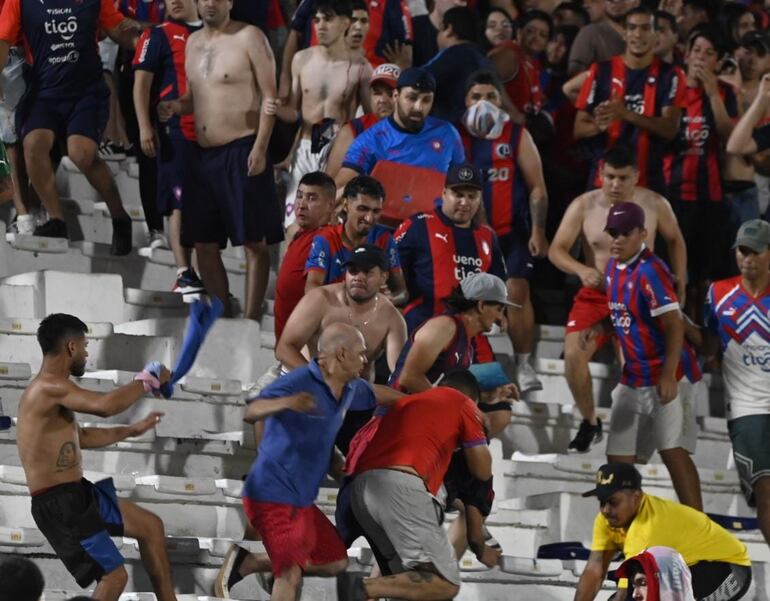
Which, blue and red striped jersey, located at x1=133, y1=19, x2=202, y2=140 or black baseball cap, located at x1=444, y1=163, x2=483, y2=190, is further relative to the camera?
blue and red striped jersey, located at x1=133, y1=19, x2=202, y2=140

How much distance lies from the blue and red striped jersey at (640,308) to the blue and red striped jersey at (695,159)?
1.84 metres

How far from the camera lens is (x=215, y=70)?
445 inches

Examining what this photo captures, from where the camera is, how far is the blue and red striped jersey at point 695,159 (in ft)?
42.1

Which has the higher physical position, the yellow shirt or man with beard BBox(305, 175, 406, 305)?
man with beard BBox(305, 175, 406, 305)

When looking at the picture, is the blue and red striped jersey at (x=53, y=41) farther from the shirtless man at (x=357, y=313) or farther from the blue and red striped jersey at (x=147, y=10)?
the shirtless man at (x=357, y=313)

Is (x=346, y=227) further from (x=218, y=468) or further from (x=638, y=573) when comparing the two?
(x=638, y=573)

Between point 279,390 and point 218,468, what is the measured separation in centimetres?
176

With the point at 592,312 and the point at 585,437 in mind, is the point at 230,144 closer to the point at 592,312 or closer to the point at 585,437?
the point at 592,312

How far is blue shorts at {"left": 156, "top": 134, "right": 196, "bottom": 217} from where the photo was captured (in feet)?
36.9

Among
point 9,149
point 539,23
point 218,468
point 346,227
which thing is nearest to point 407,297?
point 346,227

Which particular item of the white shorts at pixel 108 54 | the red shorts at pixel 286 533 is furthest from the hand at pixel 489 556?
the white shorts at pixel 108 54

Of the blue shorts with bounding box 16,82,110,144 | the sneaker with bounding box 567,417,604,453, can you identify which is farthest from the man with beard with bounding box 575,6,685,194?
the blue shorts with bounding box 16,82,110,144

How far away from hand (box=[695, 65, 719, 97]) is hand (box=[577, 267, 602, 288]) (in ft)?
7.20

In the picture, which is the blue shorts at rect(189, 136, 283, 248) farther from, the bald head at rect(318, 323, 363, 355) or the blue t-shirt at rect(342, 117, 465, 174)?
the bald head at rect(318, 323, 363, 355)
